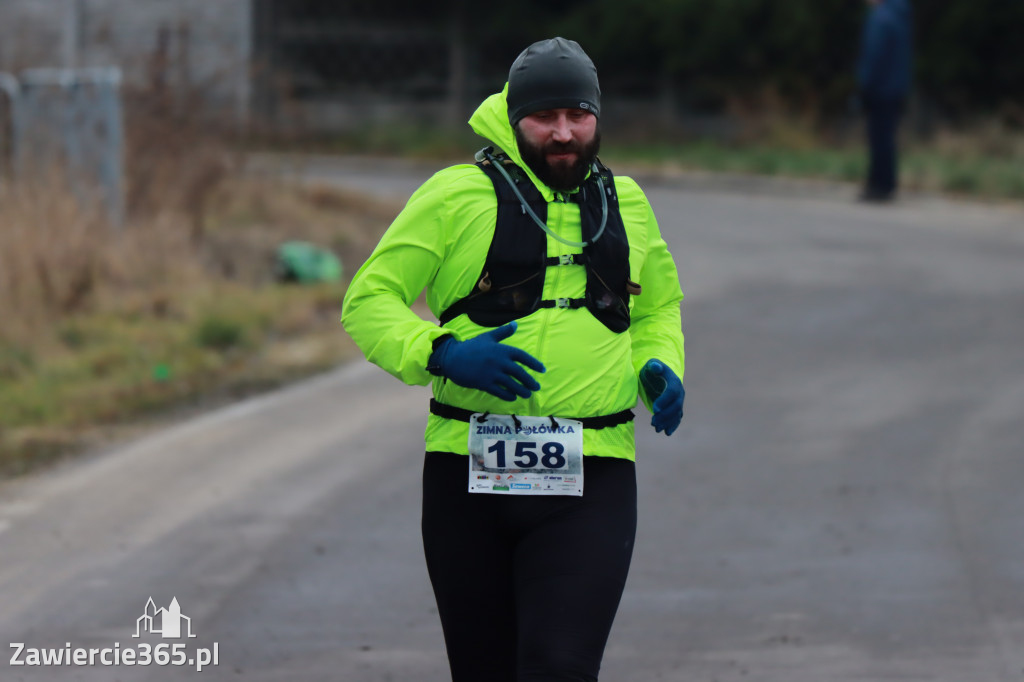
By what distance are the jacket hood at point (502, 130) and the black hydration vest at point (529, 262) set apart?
0.06ft

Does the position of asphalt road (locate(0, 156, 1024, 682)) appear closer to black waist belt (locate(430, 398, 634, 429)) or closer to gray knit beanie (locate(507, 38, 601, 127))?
black waist belt (locate(430, 398, 634, 429))

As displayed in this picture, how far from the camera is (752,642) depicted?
5723 mm

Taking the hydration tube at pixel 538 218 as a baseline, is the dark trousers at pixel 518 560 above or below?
below

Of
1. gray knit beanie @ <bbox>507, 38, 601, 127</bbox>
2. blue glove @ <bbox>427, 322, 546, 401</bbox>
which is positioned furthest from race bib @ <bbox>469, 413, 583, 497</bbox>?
gray knit beanie @ <bbox>507, 38, 601, 127</bbox>

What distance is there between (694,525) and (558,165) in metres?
3.61

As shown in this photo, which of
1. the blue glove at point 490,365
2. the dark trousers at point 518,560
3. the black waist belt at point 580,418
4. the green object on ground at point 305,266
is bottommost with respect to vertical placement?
the green object on ground at point 305,266

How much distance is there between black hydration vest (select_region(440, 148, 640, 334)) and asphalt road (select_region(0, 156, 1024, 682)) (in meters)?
0.65

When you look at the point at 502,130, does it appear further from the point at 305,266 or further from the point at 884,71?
the point at 884,71

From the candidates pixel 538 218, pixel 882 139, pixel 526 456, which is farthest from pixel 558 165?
pixel 882 139

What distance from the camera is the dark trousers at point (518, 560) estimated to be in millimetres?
3701

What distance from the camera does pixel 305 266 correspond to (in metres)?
13.2

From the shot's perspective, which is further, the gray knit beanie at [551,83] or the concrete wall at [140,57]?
the concrete wall at [140,57]

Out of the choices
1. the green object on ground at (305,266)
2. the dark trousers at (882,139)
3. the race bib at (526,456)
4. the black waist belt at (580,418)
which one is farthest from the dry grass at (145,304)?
the dark trousers at (882,139)

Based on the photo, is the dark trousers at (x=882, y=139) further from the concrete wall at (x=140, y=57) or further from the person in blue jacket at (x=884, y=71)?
the concrete wall at (x=140, y=57)
